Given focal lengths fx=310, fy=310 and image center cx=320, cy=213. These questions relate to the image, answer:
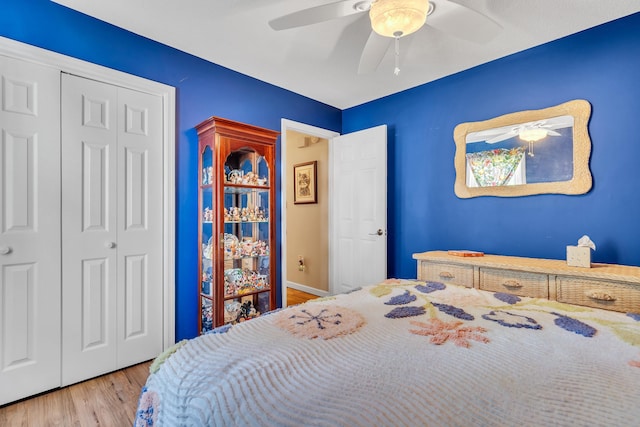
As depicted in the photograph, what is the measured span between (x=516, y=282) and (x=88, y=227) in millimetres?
3002

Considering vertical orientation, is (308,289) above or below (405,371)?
below

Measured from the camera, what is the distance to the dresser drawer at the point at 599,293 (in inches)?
70.4

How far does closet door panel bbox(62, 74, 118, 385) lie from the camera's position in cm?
204

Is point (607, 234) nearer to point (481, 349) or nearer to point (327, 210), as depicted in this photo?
point (481, 349)

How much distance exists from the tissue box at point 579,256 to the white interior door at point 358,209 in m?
1.58

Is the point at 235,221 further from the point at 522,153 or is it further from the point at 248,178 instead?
the point at 522,153

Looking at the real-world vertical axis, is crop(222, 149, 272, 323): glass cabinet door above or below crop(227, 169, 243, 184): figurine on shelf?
below

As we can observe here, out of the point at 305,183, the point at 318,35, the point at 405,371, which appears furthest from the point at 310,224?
the point at 405,371

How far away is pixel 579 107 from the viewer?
90.8 inches

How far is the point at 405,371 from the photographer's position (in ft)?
2.72

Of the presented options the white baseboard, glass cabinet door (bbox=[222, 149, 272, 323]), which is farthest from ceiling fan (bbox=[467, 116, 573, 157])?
the white baseboard

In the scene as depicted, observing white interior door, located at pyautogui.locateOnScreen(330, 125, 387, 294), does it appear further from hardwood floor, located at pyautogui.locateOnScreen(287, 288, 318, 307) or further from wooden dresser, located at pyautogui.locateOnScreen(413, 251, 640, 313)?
wooden dresser, located at pyautogui.locateOnScreen(413, 251, 640, 313)

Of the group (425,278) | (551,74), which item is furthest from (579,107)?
(425,278)

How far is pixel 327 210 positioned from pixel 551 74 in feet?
8.63
